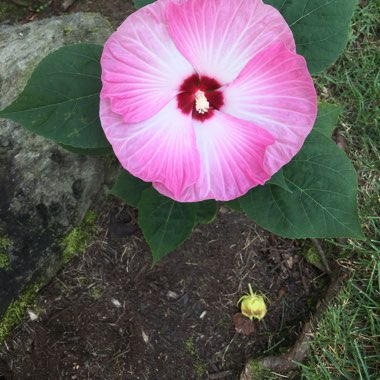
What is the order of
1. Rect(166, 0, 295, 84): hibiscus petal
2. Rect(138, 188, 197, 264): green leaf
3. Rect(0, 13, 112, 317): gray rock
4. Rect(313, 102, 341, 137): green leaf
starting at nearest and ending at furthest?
1. Rect(166, 0, 295, 84): hibiscus petal
2. Rect(138, 188, 197, 264): green leaf
3. Rect(313, 102, 341, 137): green leaf
4. Rect(0, 13, 112, 317): gray rock

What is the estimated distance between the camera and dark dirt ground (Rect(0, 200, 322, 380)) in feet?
7.30

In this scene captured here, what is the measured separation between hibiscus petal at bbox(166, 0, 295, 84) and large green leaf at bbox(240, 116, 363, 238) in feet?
1.44

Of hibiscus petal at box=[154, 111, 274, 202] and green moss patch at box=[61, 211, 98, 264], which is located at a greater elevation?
hibiscus petal at box=[154, 111, 274, 202]

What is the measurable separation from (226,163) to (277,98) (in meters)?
0.19

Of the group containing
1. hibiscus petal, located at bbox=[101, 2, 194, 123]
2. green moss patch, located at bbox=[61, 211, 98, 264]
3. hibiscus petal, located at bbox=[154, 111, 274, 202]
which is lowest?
green moss patch, located at bbox=[61, 211, 98, 264]

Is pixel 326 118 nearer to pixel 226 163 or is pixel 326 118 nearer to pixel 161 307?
pixel 226 163

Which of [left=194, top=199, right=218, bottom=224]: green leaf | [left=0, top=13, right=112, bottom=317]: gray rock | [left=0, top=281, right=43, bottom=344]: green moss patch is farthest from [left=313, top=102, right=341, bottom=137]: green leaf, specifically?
[left=0, top=281, right=43, bottom=344]: green moss patch

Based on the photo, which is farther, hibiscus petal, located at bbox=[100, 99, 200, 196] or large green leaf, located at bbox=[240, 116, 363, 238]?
large green leaf, located at bbox=[240, 116, 363, 238]

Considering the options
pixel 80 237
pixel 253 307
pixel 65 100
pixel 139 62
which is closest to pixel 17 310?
pixel 80 237

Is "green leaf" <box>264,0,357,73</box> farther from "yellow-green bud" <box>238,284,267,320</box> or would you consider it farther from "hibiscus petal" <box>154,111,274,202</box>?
"yellow-green bud" <box>238,284,267,320</box>

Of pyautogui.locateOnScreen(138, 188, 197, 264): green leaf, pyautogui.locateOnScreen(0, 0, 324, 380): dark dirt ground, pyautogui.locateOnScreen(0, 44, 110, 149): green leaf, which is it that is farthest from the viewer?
pyautogui.locateOnScreen(0, 0, 324, 380): dark dirt ground

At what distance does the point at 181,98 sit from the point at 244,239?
1.27m

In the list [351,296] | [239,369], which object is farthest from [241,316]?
[351,296]

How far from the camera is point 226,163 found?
119cm
